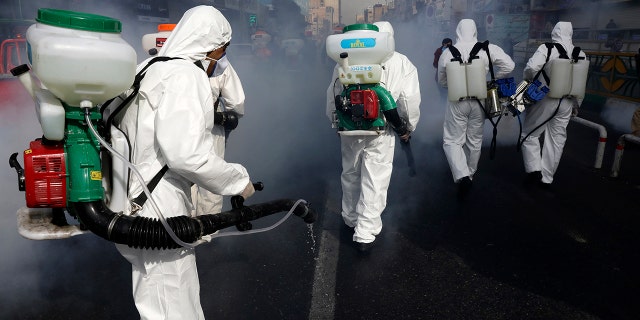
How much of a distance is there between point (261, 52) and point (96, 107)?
19.9m

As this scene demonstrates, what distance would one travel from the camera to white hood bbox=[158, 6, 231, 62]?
2.11 meters

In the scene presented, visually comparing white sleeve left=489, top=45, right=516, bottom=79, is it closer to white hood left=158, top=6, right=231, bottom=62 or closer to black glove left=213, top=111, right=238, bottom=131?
black glove left=213, top=111, right=238, bottom=131

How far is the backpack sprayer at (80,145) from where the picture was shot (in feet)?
5.11

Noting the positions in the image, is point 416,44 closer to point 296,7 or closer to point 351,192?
point 296,7

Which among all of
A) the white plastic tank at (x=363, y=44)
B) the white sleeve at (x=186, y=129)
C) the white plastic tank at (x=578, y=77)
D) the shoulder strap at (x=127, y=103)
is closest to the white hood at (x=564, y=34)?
the white plastic tank at (x=578, y=77)

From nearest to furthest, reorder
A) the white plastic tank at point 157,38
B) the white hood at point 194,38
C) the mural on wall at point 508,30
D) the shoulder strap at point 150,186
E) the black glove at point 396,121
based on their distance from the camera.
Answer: the shoulder strap at point 150,186 → the white hood at point 194,38 → the black glove at point 396,121 → the white plastic tank at point 157,38 → the mural on wall at point 508,30

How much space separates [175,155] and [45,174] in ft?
1.49

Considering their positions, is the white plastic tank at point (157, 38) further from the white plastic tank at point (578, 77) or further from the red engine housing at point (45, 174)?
the white plastic tank at point (578, 77)

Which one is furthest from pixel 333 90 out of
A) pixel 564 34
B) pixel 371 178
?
pixel 564 34

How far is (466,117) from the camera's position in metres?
4.91

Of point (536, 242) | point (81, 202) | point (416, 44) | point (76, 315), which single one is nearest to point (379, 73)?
point (536, 242)

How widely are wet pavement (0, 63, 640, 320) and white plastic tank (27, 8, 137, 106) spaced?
64.2 inches

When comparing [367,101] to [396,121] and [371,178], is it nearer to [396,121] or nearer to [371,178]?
[396,121]

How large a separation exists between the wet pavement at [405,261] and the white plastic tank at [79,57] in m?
1.63
